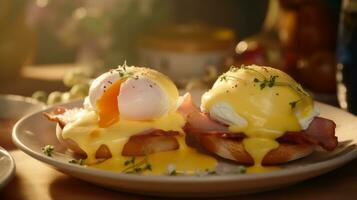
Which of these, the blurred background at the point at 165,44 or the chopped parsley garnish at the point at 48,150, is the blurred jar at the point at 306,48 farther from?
the chopped parsley garnish at the point at 48,150

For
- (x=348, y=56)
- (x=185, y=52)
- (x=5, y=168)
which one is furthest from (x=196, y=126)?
(x=185, y=52)

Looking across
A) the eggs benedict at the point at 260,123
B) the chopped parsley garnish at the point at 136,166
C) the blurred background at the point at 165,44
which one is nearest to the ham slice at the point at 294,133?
the eggs benedict at the point at 260,123

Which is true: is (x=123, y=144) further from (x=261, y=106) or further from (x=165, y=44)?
(x=165, y=44)

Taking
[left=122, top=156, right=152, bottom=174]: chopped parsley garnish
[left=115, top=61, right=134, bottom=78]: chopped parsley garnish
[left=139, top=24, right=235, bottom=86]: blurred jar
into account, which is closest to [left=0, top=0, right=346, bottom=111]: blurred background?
[left=139, top=24, right=235, bottom=86]: blurred jar

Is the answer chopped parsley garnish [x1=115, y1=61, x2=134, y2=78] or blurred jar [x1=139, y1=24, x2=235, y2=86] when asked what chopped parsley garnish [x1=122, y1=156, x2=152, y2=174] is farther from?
blurred jar [x1=139, y1=24, x2=235, y2=86]

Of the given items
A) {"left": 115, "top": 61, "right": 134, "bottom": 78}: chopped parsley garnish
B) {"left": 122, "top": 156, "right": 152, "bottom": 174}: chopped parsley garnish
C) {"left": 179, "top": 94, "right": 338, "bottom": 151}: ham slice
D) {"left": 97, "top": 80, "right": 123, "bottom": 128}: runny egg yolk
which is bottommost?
{"left": 122, "top": 156, "right": 152, "bottom": 174}: chopped parsley garnish

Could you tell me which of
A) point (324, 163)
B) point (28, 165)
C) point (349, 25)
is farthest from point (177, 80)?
point (324, 163)

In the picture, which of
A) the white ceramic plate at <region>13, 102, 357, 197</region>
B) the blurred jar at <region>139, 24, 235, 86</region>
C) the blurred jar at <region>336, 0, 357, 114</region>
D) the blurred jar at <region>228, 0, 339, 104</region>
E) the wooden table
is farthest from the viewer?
the blurred jar at <region>139, 24, 235, 86</region>

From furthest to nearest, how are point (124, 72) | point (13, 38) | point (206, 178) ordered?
point (13, 38), point (124, 72), point (206, 178)

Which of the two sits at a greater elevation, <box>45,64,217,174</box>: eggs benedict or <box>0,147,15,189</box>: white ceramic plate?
<box>45,64,217,174</box>: eggs benedict
